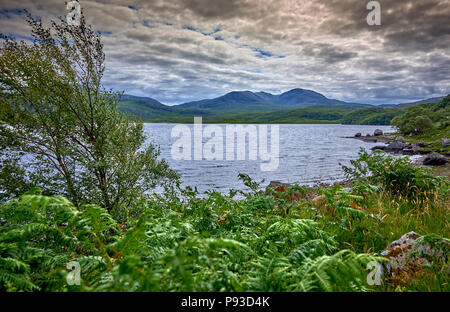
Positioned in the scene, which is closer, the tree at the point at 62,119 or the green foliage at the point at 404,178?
the green foliage at the point at 404,178

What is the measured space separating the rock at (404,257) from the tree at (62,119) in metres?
12.4

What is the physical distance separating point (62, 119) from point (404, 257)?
49.9ft

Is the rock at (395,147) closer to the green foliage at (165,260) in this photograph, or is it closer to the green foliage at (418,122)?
the green foliage at (418,122)

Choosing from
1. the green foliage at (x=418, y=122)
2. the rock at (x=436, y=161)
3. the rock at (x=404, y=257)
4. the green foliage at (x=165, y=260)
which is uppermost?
the green foliage at (x=418, y=122)

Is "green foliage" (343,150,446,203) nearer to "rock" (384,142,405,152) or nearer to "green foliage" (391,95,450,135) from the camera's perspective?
"rock" (384,142,405,152)

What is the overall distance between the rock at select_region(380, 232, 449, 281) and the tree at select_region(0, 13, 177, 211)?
12433 millimetres

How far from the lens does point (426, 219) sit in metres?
5.59

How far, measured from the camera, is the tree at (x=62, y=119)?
11.9m

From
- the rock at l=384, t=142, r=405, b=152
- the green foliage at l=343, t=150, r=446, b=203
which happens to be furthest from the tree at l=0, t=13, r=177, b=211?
the rock at l=384, t=142, r=405, b=152

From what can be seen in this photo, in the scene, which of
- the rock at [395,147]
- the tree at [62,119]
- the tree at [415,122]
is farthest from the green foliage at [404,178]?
the tree at [415,122]

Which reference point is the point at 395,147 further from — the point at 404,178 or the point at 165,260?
the point at 165,260

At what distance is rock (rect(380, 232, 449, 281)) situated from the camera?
345 cm

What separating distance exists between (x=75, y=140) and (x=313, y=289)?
14.5 metres
